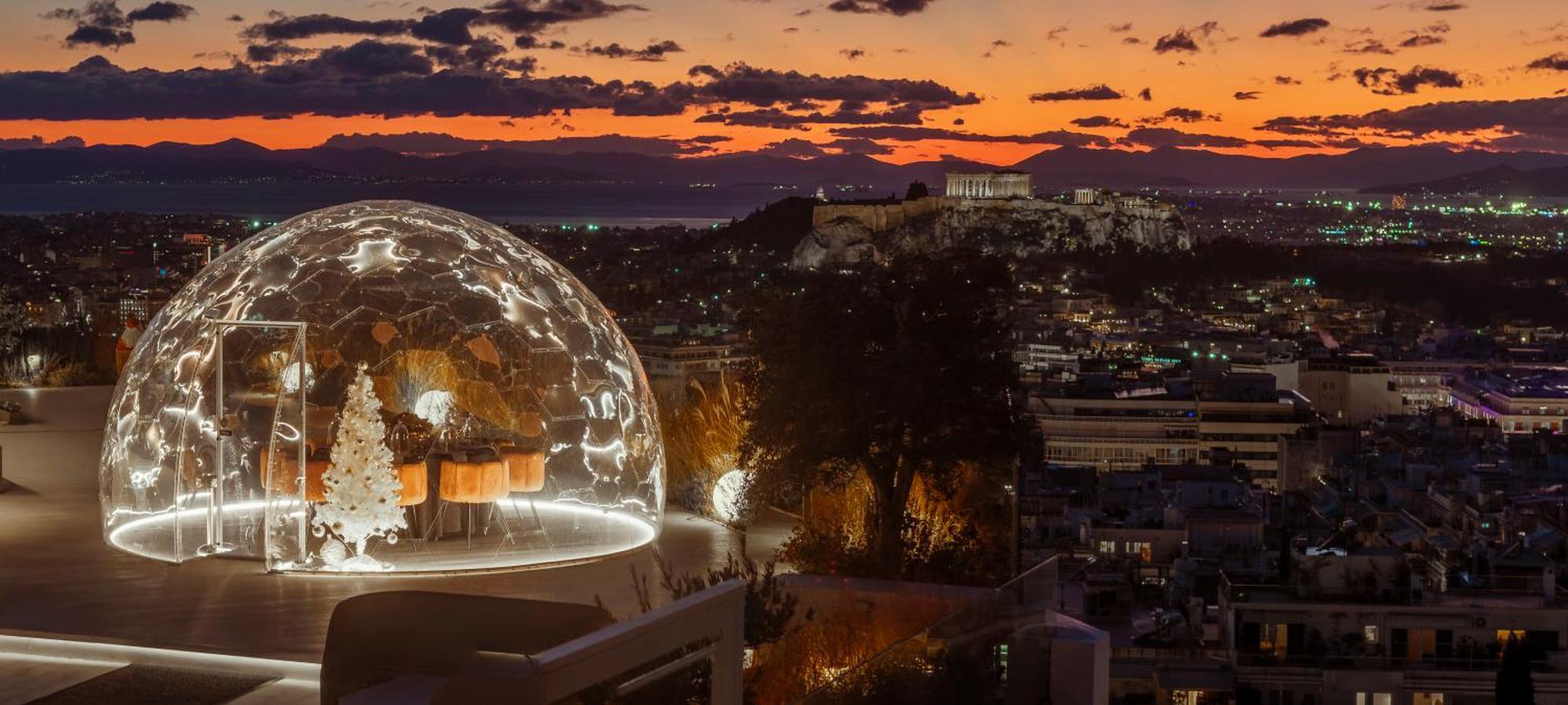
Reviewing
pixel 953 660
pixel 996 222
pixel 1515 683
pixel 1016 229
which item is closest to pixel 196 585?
pixel 953 660

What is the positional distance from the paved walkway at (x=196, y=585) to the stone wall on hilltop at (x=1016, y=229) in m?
83.0

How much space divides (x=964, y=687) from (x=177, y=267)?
2212 centimetres

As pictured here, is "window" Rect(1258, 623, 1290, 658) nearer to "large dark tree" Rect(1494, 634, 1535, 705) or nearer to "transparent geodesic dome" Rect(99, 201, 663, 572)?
"large dark tree" Rect(1494, 634, 1535, 705)

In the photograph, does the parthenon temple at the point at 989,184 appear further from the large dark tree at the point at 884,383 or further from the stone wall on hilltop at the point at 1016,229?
the large dark tree at the point at 884,383

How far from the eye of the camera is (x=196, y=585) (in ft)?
23.3

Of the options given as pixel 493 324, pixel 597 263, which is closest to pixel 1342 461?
pixel 597 263

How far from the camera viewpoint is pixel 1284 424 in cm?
5128

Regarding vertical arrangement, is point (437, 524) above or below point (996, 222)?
below

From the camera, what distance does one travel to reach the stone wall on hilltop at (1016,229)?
97750 mm

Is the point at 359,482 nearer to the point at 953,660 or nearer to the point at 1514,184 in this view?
the point at 953,660

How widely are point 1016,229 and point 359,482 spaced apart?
105733 millimetres

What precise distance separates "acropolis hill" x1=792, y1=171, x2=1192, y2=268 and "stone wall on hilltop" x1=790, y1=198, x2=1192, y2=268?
51mm

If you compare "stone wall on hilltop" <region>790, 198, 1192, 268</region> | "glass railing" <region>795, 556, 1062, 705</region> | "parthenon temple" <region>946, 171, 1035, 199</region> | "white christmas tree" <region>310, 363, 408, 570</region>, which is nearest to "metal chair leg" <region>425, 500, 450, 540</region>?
"white christmas tree" <region>310, 363, 408, 570</region>

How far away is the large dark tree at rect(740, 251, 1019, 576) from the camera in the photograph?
8.52 m
